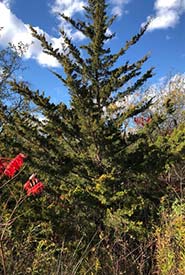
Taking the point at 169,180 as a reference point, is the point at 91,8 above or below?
above

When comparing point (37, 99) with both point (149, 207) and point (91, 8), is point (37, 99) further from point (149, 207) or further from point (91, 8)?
point (149, 207)

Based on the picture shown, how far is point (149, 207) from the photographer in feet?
25.5

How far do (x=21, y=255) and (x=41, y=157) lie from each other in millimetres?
3705

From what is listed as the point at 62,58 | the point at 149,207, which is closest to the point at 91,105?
the point at 62,58

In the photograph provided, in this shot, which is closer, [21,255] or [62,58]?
[21,255]

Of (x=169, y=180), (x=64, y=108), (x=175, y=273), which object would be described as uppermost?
(x=64, y=108)

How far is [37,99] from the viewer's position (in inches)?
313

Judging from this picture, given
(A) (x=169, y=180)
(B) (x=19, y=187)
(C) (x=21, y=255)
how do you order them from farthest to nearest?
(A) (x=169, y=180) < (B) (x=19, y=187) < (C) (x=21, y=255)

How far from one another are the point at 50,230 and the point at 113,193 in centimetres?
146

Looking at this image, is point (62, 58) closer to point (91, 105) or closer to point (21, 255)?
point (91, 105)

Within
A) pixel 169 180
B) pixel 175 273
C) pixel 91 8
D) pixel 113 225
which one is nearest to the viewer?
pixel 175 273

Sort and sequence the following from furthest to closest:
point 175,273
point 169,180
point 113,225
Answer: point 169,180
point 113,225
point 175,273

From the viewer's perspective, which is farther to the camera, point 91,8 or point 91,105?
point 91,8

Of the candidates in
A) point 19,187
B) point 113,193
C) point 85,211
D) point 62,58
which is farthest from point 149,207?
point 62,58
